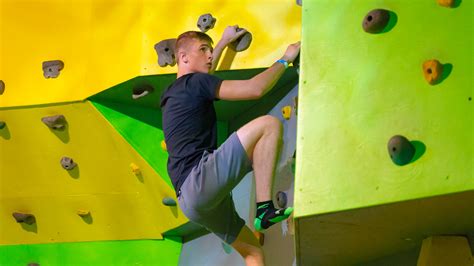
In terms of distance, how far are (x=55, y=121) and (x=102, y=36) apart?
1.77 ft

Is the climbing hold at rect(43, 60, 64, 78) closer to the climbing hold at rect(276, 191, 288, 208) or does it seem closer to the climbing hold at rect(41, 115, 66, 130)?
the climbing hold at rect(41, 115, 66, 130)

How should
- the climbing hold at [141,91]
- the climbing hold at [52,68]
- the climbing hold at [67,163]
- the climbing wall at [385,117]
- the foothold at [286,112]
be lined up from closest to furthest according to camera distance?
1. the climbing wall at [385,117]
2. the foothold at [286,112]
3. the climbing hold at [141,91]
4. the climbing hold at [52,68]
5. the climbing hold at [67,163]

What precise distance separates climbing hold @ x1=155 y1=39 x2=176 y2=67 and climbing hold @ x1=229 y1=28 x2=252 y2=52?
1.01 feet

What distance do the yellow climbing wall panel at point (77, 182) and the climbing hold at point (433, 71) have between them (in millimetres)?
2061

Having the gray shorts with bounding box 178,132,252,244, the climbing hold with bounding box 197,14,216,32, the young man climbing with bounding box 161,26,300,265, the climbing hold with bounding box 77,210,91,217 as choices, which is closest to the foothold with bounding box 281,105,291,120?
the climbing hold with bounding box 197,14,216,32

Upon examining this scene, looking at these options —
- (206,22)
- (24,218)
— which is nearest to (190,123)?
(206,22)


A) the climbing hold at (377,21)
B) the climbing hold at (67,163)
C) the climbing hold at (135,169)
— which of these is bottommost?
the climbing hold at (135,169)

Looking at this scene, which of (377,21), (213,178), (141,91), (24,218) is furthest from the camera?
(24,218)

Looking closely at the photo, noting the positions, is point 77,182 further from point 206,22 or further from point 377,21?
point 377,21

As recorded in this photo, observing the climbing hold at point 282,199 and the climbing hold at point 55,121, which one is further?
the climbing hold at point 55,121

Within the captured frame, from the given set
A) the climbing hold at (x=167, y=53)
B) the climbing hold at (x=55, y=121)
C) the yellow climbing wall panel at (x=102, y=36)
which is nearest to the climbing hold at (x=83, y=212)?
the climbing hold at (x=55, y=121)

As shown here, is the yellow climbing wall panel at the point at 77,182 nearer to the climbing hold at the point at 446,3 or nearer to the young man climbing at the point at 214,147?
the young man climbing at the point at 214,147

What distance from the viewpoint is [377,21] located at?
2.73 m

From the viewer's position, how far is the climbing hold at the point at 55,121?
4297mm
